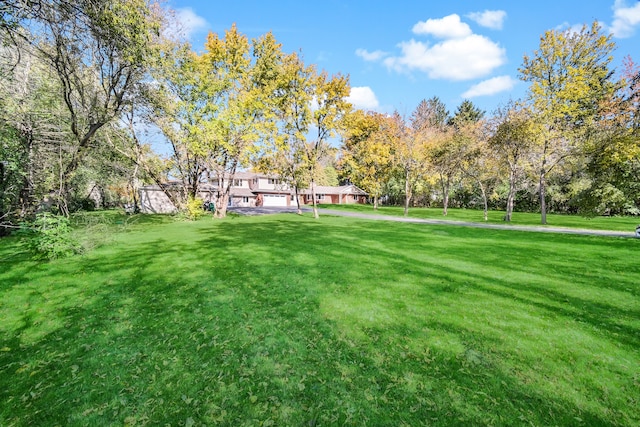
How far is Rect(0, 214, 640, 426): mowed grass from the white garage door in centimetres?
5290

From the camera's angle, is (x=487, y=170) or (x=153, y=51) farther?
(x=487, y=170)

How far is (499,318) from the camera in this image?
233 inches

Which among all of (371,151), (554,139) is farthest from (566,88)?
(371,151)

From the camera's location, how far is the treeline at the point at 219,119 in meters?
11.8

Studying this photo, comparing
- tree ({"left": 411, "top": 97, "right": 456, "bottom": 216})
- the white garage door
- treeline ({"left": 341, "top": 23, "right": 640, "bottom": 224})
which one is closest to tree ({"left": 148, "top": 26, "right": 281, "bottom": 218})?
treeline ({"left": 341, "top": 23, "right": 640, "bottom": 224})

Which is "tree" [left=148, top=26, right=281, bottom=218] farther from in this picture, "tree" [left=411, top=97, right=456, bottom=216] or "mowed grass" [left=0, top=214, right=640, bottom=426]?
"tree" [left=411, top=97, right=456, bottom=216]

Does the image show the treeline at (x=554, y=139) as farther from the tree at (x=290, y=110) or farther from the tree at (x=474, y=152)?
the tree at (x=290, y=110)

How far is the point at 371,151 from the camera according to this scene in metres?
37.3

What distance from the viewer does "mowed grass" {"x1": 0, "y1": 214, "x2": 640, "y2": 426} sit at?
367cm

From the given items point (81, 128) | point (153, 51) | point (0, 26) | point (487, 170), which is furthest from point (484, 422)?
point (487, 170)

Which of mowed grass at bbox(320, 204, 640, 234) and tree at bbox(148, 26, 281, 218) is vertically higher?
tree at bbox(148, 26, 281, 218)

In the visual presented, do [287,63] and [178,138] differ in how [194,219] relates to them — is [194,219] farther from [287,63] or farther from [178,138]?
[287,63]

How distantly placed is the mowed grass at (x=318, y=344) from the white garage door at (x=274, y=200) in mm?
52903

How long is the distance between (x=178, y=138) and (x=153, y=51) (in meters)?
11.4
